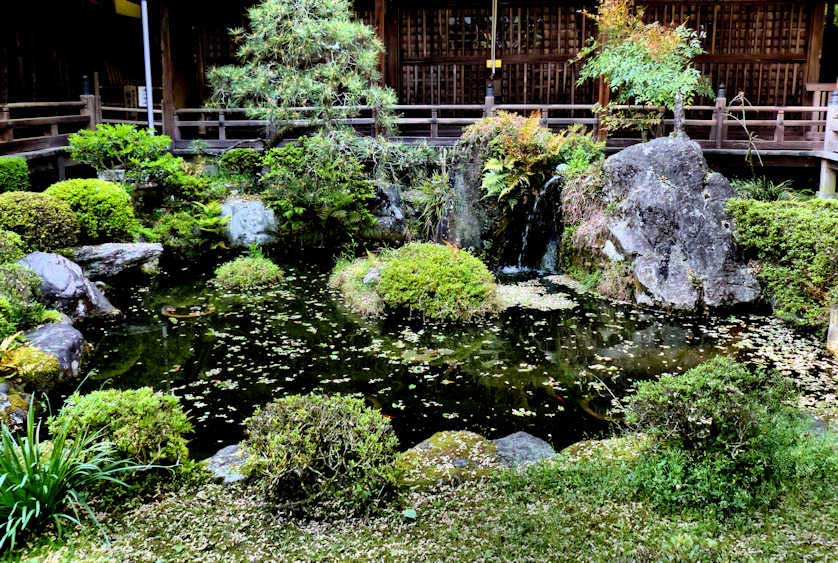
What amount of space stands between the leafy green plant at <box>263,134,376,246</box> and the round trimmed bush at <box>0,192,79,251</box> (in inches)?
165

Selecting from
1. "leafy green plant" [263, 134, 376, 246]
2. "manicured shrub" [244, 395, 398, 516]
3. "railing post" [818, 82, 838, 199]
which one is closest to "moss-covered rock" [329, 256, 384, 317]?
"leafy green plant" [263, 134, 376, 246]

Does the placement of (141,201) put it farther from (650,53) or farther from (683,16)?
(683,16)

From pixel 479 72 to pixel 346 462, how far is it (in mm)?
16013

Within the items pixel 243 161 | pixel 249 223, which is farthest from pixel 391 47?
pixel 249 223

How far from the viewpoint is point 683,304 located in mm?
10336

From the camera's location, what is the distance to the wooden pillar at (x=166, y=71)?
16.3 m

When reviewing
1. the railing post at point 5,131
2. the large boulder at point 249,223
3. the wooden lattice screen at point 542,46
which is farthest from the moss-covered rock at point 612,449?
the wooden lattice screen at point 542,46

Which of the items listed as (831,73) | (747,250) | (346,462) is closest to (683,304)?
(747,250)

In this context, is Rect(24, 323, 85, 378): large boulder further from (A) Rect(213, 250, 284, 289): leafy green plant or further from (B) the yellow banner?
(B) the yellow banner

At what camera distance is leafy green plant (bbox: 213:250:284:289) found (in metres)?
11.9

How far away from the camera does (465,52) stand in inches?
736

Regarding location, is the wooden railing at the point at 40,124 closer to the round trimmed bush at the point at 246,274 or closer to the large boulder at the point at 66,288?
the large boulder at the point at 66,288

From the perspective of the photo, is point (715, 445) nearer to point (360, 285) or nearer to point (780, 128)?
point (360, 285)

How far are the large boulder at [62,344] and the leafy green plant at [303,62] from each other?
6490 millimetres
